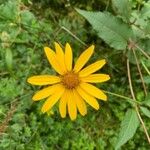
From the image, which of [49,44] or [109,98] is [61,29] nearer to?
[49,44]

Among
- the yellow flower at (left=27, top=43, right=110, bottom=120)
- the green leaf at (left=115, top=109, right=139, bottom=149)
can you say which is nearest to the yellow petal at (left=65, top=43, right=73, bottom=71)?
the yellow flower at (left=27, top=43, right=110, bottom=120)

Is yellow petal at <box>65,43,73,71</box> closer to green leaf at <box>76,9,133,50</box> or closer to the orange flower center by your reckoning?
the orange flower center

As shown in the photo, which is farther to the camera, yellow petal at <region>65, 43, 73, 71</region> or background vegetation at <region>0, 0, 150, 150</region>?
background vegetation at <region>0, 0, 150, 150</region>

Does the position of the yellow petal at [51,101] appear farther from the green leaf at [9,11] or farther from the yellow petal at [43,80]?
the green leaf at [9,11]

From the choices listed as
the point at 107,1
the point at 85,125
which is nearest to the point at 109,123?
the point at 85,125

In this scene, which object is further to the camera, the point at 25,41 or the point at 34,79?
the point at 25,41

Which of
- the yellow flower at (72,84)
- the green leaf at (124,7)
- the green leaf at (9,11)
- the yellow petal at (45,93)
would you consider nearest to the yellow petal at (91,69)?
the yellow flower at (72,84)
